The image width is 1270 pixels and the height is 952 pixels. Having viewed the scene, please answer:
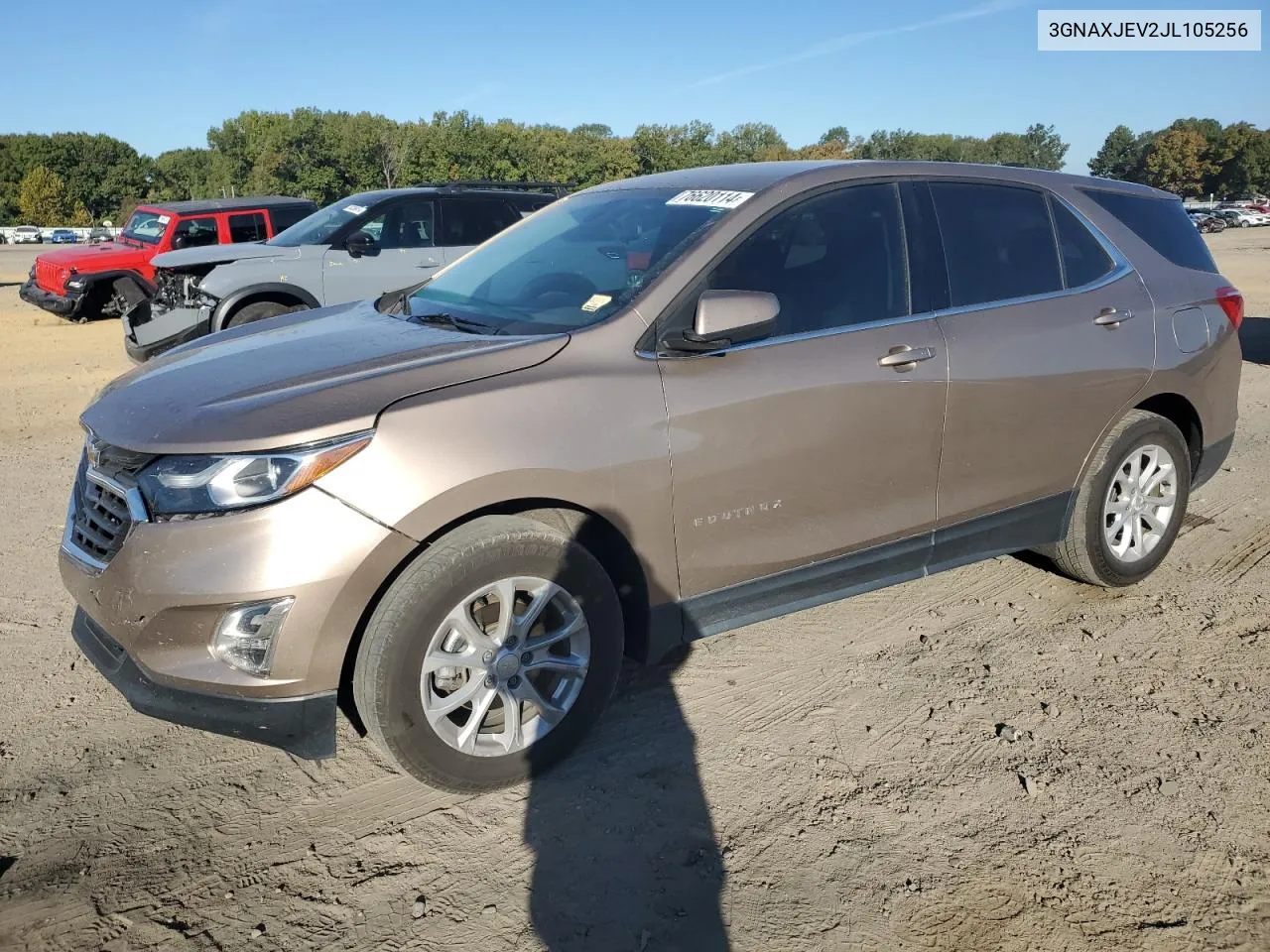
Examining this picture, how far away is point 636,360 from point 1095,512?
245cm

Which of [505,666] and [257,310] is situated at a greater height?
[257,310]

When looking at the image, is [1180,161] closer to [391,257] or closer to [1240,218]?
[1240,218]

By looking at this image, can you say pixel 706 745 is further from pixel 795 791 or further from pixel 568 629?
pixel 568 629

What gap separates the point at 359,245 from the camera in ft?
30.6

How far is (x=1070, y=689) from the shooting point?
373cm

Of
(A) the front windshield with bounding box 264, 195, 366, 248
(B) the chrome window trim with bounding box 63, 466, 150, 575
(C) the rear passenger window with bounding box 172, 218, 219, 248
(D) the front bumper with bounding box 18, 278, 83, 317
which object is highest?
(C) the rear passenger window with bounding box 172, 218, 219, 248

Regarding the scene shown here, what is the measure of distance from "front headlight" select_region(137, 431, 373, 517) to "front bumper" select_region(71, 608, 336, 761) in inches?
19.9

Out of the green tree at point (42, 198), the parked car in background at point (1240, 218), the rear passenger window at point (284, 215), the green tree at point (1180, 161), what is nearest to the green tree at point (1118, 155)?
the green tree at point (1180, 161)

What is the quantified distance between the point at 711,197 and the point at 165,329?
7.40 metres

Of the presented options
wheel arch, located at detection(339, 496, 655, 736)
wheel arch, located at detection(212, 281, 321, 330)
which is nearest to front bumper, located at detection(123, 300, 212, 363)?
wheel arch, located at detection(212, 281, 321, 330)

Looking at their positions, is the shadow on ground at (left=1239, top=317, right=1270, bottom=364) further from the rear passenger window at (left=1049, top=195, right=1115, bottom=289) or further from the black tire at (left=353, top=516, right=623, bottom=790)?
the black tire at (left=353, top=516, right=623, bottom=790)

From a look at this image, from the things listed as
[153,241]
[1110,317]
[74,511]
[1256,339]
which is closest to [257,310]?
[153,241]

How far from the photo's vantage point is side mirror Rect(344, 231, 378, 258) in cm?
931

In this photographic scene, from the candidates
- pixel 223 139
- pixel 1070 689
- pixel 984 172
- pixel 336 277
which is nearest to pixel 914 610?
pixel 1070 689
